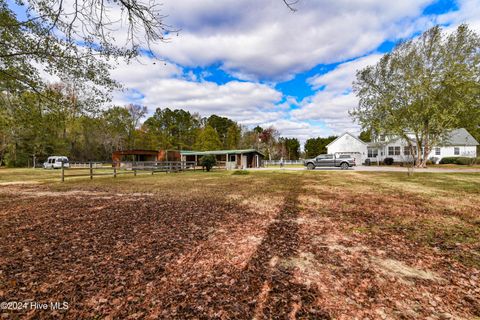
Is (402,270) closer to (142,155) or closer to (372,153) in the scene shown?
(142,155)

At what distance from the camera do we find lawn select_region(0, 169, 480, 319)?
2439 millimetres

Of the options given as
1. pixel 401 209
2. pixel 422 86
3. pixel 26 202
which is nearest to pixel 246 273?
pixel 401 209

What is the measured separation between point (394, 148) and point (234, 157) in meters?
25.8

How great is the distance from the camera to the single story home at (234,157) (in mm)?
32062

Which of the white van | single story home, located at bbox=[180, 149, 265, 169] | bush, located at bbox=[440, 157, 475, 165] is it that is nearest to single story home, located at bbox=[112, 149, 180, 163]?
single story home, located at bbox=[180, 149, 265, 169]

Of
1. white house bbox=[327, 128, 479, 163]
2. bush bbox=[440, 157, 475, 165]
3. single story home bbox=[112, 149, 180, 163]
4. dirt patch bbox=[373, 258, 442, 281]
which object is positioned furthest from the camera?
white house bbox=[327, 128, 479, 163]

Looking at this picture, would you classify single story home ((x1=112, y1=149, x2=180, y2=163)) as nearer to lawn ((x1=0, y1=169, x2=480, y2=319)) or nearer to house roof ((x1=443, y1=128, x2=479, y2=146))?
lawn ((x1=0, y1=169, x2=480, y2=319))

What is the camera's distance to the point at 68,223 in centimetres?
537

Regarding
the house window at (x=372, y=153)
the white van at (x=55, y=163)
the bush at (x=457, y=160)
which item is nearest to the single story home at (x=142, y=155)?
the white van at (x=55, y=163)

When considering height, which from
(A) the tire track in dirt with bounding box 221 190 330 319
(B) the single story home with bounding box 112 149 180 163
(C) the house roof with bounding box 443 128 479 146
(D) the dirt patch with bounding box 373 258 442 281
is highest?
(C) the house roof with bounding box 443 128 479 146

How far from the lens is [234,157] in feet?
110

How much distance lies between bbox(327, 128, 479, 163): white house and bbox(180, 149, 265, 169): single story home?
15067 millimetres

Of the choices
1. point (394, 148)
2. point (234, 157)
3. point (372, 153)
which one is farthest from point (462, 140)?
point (234, 157)

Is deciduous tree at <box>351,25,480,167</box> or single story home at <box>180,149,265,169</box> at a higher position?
deciduous tree at <box>351,25,480,167</box>
